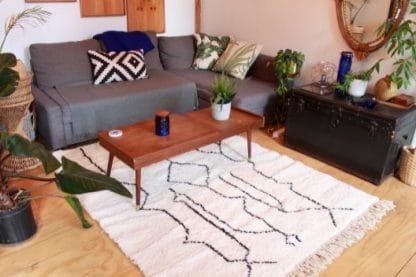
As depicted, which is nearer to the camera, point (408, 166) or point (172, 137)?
point (172, 137)

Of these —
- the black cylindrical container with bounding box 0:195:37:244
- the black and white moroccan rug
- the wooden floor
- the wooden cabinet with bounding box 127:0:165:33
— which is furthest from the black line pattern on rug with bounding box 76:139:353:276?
the wooden cabinet with bounding box 127:0:165:33

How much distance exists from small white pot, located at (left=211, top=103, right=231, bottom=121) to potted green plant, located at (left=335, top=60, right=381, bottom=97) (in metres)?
0.94

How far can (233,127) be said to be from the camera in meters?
2.42

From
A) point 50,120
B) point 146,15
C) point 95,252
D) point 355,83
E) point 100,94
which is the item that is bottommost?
point 95,252

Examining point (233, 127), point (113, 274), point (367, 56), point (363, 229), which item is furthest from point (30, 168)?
point (367, 56)

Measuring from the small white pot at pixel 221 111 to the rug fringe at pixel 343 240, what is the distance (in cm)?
111

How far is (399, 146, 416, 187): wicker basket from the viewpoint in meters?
2.41

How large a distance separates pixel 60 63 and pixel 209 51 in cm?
154

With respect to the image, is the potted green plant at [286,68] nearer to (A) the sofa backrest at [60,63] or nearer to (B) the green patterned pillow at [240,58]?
(B) the green patterned pillow at [240,58]

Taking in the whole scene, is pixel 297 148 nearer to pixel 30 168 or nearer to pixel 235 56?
pixel 235 56

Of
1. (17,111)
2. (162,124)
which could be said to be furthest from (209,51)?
(17,111)

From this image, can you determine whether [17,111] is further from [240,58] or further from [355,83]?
[355,83]

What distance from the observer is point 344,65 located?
2775mm

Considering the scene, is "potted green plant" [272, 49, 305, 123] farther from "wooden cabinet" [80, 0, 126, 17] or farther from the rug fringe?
"wooden cabinet" [80, 0, 126, 17]
